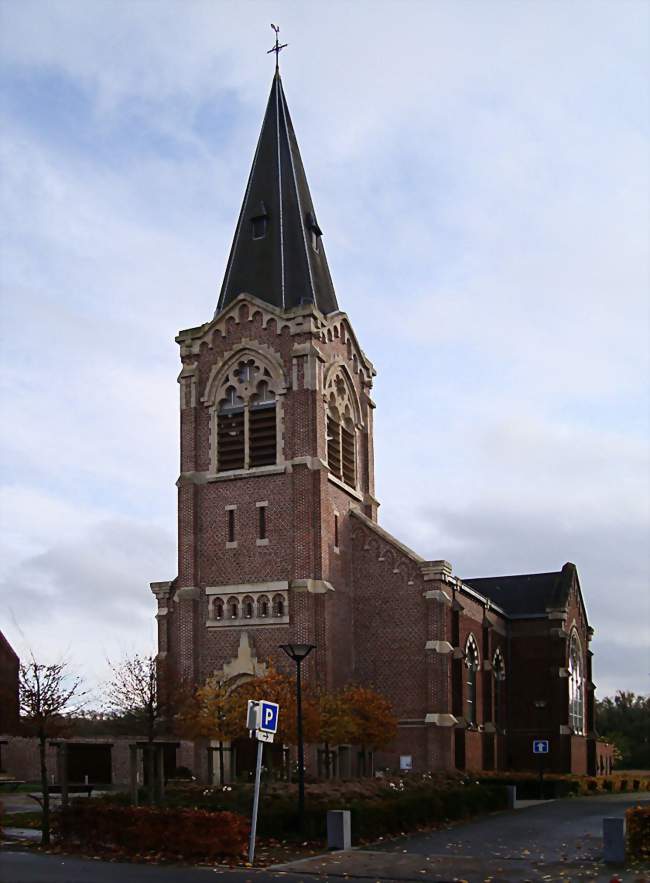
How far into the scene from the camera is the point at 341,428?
51094 mm

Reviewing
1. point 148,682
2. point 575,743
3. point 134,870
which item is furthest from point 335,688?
point 134,870

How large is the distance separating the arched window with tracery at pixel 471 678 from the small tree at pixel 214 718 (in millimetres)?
12997

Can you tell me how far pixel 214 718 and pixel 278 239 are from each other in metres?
22.2

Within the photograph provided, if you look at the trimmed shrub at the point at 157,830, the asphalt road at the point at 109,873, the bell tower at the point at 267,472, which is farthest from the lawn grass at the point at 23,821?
the bell tower at the point at 267,472

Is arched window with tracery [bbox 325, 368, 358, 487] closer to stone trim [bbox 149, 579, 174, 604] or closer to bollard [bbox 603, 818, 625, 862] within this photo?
stone trim [bbox 149, 579, 174, 604]

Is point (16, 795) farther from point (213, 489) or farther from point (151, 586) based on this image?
point (213, 489)

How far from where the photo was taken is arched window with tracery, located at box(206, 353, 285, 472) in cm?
4847

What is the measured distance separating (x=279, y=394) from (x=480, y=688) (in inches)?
685

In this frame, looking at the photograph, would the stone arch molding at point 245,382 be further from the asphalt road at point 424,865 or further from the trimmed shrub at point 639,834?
the trimmed shrub at point 639,834

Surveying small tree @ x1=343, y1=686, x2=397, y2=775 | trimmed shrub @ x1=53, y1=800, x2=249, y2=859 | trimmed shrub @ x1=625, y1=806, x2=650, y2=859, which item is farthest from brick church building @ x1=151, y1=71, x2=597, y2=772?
trimmed shrub @ x1=625, y1=806, x2=650, y2=859

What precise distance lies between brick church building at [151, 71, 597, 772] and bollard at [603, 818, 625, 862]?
22.5 m

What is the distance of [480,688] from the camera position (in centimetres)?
5347

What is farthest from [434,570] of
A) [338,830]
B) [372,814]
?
[338,830]

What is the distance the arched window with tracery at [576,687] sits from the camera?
60688mm
